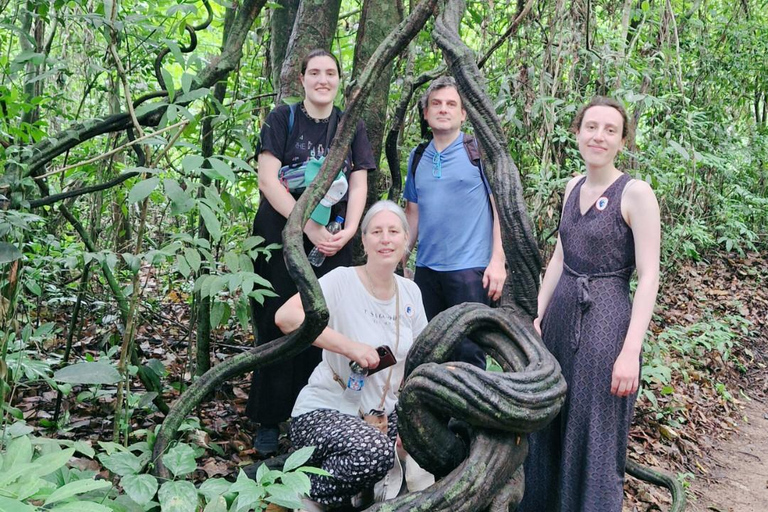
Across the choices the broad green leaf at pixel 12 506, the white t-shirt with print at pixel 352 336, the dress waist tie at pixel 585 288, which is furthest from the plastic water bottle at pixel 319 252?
the broad green leaf at pixel 12 506

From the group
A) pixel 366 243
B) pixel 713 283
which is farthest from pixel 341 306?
pixel 713 283

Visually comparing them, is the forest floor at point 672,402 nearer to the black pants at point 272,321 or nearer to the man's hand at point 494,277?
the black pants at point 272,321

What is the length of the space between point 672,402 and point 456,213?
2.63m

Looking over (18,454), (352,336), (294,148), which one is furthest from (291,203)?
(18,454)

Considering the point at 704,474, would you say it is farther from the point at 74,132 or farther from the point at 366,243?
the point at 74,132

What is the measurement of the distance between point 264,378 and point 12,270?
130cm

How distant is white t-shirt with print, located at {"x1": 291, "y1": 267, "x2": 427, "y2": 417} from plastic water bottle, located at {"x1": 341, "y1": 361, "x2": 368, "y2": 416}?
0.01 metres

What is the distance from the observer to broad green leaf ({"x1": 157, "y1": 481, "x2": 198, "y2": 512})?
5.88 ft

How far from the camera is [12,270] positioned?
2314mm

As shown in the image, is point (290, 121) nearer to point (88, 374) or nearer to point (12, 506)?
point (88, 374)

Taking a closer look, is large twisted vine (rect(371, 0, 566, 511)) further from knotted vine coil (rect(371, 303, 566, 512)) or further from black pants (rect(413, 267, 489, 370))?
black pants (rect(413, 267, 489, 370))

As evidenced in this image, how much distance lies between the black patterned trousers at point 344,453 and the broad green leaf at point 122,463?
2.44ft

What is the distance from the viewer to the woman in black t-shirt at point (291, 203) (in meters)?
3.17

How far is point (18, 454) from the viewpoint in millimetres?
1544
